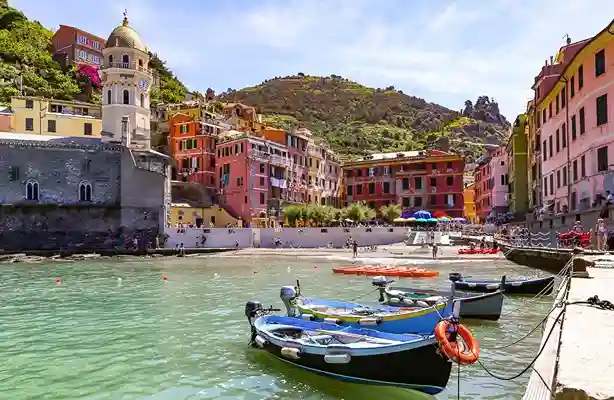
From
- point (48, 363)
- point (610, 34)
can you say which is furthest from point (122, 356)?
point (610, 34)

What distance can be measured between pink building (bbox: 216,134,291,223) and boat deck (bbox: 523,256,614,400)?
6184 centimetres

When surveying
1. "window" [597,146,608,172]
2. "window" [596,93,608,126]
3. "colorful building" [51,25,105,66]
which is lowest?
"window" [597,146,608,172]

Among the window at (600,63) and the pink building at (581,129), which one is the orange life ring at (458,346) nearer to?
the pink building at (581,129)

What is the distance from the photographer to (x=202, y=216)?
72.8 metres

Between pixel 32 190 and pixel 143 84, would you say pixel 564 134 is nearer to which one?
pixel 143 84

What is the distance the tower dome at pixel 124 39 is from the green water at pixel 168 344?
3980cm

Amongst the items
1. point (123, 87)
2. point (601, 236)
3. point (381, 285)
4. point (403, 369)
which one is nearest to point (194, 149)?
point (123, 87)

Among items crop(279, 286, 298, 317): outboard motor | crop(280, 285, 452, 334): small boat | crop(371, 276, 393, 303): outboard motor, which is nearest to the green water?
crop(280, 285, 452, 334): small boat

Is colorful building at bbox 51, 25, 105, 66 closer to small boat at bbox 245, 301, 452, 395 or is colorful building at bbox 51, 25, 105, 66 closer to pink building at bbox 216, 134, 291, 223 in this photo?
pink building at bbox 216, 134, 291, 223

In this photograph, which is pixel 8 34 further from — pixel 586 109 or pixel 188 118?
pixel 586 109

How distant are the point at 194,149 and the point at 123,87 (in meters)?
14.0

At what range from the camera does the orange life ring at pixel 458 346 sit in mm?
9742

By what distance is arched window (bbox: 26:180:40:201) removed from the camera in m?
61.2

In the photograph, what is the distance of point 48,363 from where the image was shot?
14.2 m
